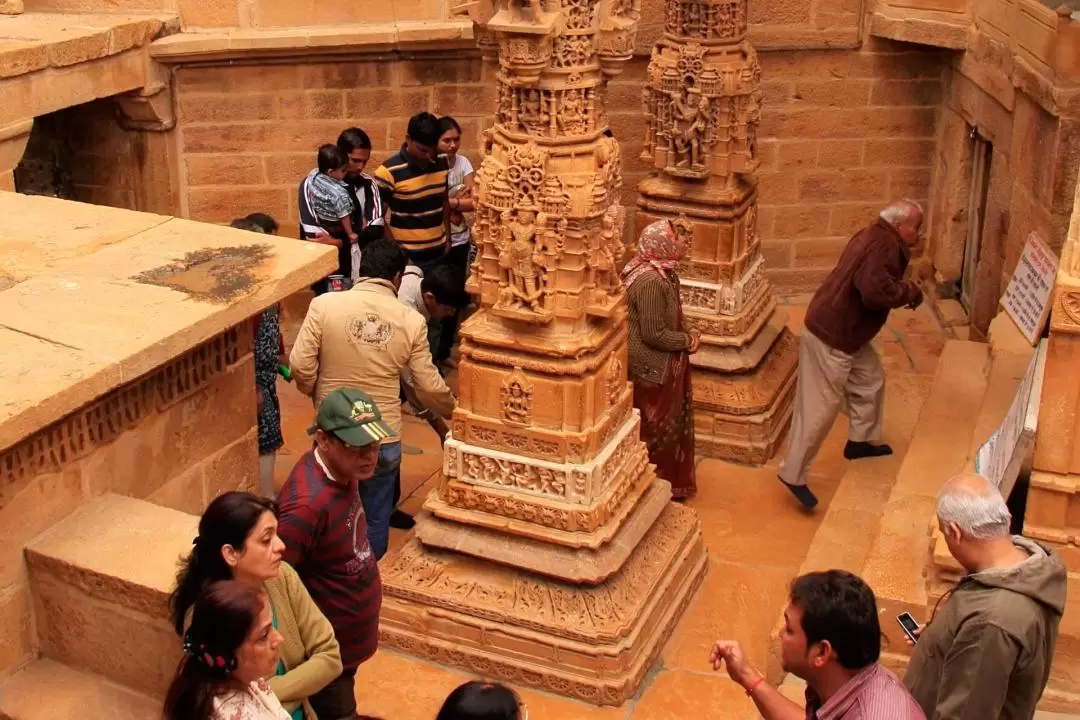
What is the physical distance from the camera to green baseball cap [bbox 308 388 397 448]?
4.19m

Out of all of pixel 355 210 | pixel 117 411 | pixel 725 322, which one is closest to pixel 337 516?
pixel 117 411

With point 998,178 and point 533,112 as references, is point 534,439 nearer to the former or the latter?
point 533,112

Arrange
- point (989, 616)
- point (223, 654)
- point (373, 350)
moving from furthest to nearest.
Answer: point (373, 350) → point (989, 616) → point (223, 654)

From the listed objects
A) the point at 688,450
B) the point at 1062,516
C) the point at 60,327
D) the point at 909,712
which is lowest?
the point at 688,450

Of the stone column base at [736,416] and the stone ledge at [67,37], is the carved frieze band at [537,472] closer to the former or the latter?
the stone column base at [736,416]

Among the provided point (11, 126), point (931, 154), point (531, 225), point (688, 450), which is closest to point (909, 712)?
point (531, 225)

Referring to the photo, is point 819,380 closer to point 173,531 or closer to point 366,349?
point 366,349

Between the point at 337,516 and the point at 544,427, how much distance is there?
194 cm

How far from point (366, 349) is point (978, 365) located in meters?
3.96

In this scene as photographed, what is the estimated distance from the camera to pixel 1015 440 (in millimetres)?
5531

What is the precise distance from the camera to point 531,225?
228 inches

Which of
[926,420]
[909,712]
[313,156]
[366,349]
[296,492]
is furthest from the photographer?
[313,156]

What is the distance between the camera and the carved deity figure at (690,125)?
802cm

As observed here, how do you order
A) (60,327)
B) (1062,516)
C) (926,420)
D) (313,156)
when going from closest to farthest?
1. (60,327)
2. (1062,516)
3. (926,420)
4. (313,156)
